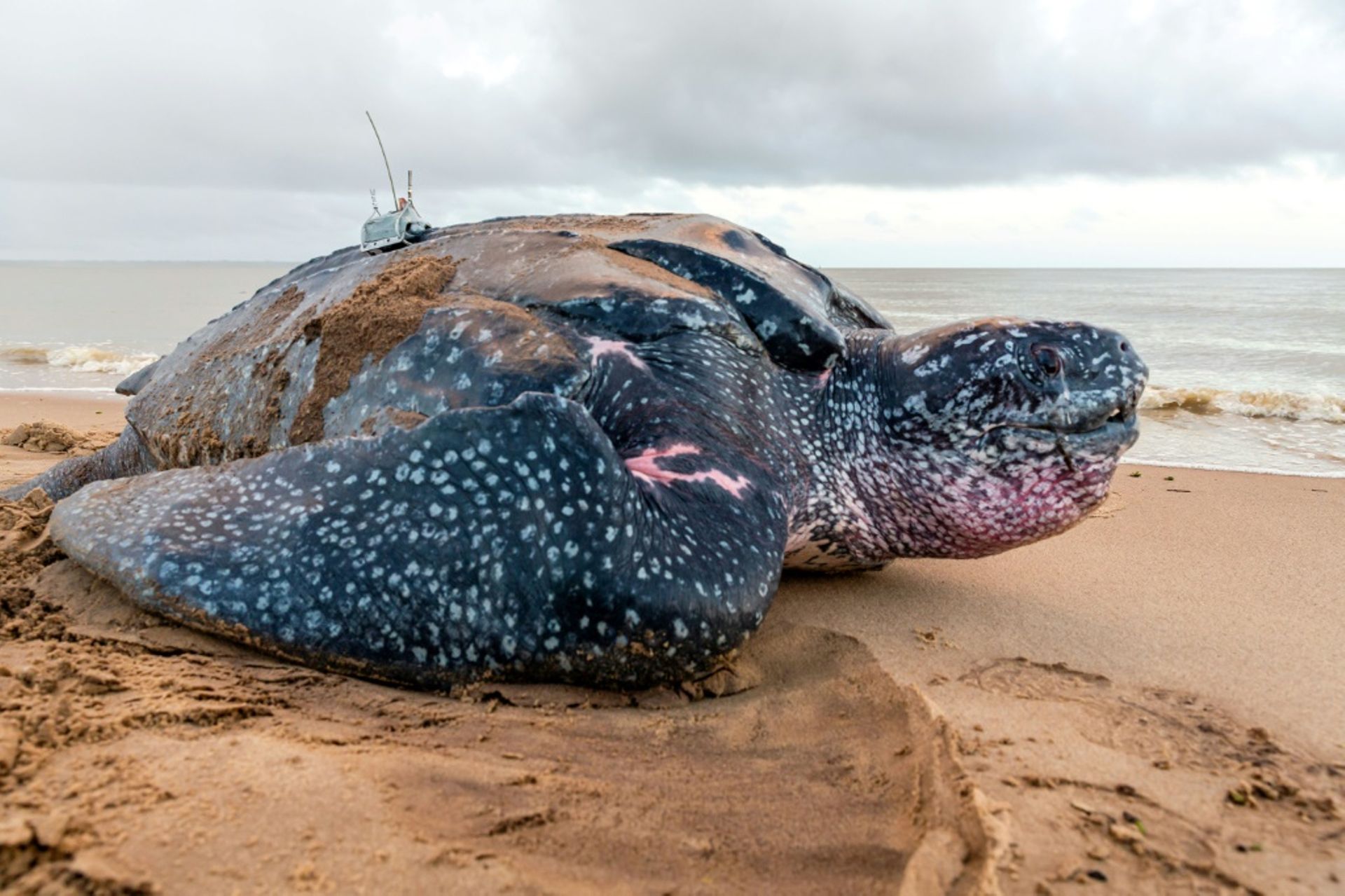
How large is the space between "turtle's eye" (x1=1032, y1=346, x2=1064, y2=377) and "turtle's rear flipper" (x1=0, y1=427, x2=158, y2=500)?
317 centimetres

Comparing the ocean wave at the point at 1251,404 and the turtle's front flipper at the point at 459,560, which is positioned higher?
the turtle's front flipper at the point at 459,560

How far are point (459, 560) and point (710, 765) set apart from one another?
0.64 metres

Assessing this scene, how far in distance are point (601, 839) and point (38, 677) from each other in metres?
1.13

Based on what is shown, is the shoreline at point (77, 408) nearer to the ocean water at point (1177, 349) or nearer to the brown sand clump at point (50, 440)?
the ocean water at point (1177, 349)

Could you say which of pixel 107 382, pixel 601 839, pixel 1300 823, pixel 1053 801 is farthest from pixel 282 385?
pixel 107 382

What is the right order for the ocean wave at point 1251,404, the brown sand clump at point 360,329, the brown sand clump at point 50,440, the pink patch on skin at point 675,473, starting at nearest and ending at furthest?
the pink patch on skin at point 675,473 → the brown sand clump at point 360,329 → the brown sand clump at point 50,440 → the ocean wave at point 1251,404

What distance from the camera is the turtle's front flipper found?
168cm

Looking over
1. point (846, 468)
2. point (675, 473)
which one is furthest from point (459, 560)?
point (846, 468)

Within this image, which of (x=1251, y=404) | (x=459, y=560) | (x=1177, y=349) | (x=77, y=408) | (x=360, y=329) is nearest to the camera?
(x=459, y=560)

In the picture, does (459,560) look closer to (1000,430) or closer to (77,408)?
(1000,430)

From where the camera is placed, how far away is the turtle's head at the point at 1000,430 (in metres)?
2.37

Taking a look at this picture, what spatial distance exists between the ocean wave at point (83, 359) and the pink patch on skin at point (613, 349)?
31.5 ft

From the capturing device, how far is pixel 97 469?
3297mm

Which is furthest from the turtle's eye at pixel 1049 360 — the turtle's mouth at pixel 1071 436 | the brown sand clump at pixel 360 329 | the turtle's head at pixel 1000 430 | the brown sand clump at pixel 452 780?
the brown sand clump at pixel 360 329
